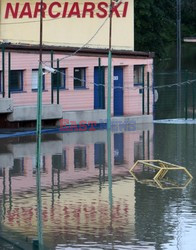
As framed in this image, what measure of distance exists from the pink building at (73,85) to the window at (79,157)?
15.0ft

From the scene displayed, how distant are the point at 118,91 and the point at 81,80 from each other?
7.98 feet

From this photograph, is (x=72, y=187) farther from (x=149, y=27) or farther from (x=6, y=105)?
(x=149, y=27)

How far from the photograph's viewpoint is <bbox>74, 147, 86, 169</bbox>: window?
29312 millimetres

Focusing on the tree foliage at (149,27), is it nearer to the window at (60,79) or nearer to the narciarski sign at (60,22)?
the narciarski sign at (60,22)

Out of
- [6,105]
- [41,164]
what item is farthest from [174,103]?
[41,164]

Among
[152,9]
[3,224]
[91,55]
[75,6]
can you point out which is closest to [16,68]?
[91,55]

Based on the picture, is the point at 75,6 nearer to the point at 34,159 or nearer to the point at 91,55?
the point at 91,55

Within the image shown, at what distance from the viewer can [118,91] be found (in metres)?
44.7

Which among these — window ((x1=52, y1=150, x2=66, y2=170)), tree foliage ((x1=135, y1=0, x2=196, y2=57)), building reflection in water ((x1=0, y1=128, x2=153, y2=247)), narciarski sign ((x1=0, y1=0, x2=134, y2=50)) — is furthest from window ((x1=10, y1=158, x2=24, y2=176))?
tree foliage ((x1=135, y1=0, x2=196, y2=57))

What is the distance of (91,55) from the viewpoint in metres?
43.5

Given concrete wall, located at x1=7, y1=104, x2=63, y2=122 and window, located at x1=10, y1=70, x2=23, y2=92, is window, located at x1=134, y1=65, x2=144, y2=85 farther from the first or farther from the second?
window, located at x1=10, y1=70, x2=23, y2=92

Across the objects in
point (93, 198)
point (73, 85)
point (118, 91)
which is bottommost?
point (93, 198)

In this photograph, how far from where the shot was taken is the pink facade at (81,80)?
4025 centimetres

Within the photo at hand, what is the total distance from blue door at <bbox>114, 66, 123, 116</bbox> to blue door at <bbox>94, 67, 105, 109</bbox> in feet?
3.38
